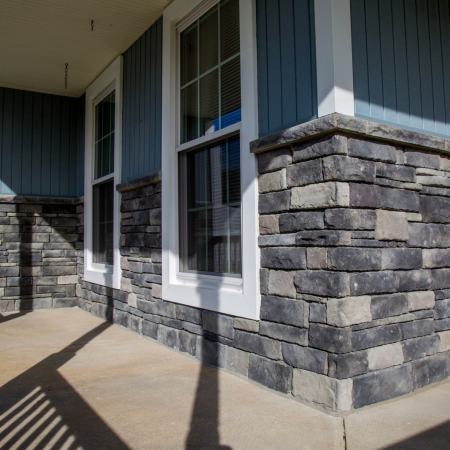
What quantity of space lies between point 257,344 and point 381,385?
799 millimetres

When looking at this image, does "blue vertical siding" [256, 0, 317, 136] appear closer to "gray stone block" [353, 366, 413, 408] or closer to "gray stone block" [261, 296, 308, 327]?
"gray stone block" [261, 296, 308, 327]

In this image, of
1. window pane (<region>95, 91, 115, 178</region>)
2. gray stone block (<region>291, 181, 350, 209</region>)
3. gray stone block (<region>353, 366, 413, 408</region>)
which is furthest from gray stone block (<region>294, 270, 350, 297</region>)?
window pane (<region>95, 91, 115, 178</region>)

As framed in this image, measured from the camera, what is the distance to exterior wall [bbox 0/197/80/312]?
6641 millimetres

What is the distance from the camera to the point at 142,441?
7.54ft

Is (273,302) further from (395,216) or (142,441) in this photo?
(142,441)

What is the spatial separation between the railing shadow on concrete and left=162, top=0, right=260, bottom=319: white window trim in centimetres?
114

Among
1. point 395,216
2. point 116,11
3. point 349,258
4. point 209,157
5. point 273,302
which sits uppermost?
point 116,11

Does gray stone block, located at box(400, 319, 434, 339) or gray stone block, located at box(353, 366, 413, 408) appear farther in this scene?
gray stone block, located at box(400, 319, 434, 339)

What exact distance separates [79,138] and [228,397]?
17.3 feet

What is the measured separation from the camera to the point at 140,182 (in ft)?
16.0

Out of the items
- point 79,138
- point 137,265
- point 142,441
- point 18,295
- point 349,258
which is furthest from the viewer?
point 79,138

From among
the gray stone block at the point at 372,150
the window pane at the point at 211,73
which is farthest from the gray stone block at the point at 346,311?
the window pane at the point at 211,73

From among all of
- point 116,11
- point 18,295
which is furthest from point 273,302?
point 18,295

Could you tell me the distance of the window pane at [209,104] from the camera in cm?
390
